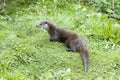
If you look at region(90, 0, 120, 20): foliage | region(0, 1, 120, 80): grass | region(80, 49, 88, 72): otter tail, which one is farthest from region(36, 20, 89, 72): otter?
region(90, 0, 120, 20): foliage

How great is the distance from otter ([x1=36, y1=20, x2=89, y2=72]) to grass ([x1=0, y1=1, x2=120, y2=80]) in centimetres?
11

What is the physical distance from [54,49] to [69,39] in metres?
0.34

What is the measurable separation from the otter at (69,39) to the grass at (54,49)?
108mm

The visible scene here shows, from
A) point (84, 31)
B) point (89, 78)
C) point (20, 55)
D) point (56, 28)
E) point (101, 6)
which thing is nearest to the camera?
point (89, 78)

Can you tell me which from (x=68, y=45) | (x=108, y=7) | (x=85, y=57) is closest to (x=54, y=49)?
(x=68, y=45)

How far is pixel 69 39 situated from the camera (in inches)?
237

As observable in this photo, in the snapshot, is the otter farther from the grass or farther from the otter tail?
the grass

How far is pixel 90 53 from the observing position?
586 cm

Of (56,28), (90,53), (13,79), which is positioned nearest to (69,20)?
(56,28)

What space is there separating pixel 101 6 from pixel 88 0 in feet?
2.19

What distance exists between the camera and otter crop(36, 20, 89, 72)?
5.54 metres

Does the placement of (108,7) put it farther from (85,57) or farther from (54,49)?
(85,57)

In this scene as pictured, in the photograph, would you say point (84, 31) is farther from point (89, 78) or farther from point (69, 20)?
point (89, 78)

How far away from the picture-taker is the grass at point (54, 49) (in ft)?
16.6
